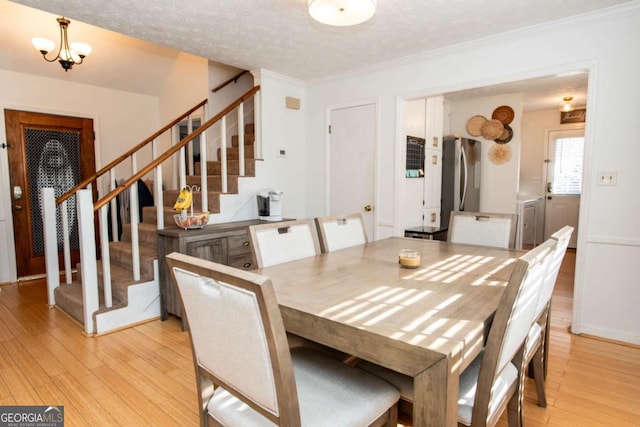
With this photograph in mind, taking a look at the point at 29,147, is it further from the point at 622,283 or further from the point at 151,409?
the point at 622,283

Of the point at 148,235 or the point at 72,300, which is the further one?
the point at 148,235

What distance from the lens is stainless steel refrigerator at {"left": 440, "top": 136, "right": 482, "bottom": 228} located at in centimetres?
461

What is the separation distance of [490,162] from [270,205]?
10.9ft

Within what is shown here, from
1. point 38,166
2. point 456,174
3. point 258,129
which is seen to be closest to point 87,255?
point 258,129

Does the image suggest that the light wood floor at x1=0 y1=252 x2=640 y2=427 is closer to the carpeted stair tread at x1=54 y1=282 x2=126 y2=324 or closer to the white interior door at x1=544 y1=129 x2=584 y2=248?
the carpeted stair tread at x1=54 y1=282 x2=126 y2=324

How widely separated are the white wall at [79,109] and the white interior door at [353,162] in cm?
296

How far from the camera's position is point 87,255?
2.76 meters

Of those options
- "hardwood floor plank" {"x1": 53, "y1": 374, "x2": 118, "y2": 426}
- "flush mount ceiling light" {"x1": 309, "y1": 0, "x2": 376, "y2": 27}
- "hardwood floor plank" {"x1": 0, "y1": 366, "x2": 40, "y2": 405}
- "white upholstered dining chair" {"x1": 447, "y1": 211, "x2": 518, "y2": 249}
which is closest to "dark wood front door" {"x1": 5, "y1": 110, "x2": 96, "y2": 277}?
"hardwood floor plank" {"x1": 0, "y1": 366, "x2": 40, "y2": 405}

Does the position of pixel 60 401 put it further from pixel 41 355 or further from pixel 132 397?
pixel 41 355

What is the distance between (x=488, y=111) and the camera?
197 inches

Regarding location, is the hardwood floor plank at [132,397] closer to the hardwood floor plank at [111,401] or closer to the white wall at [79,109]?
the hardwood floor plank at [111,401]

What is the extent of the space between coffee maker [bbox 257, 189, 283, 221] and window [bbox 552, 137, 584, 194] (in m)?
4.98

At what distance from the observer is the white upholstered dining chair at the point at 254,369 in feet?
2.96

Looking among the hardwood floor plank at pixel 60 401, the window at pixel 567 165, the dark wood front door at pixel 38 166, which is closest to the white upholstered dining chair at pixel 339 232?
the hardwood floor plank at pixel 60 401
